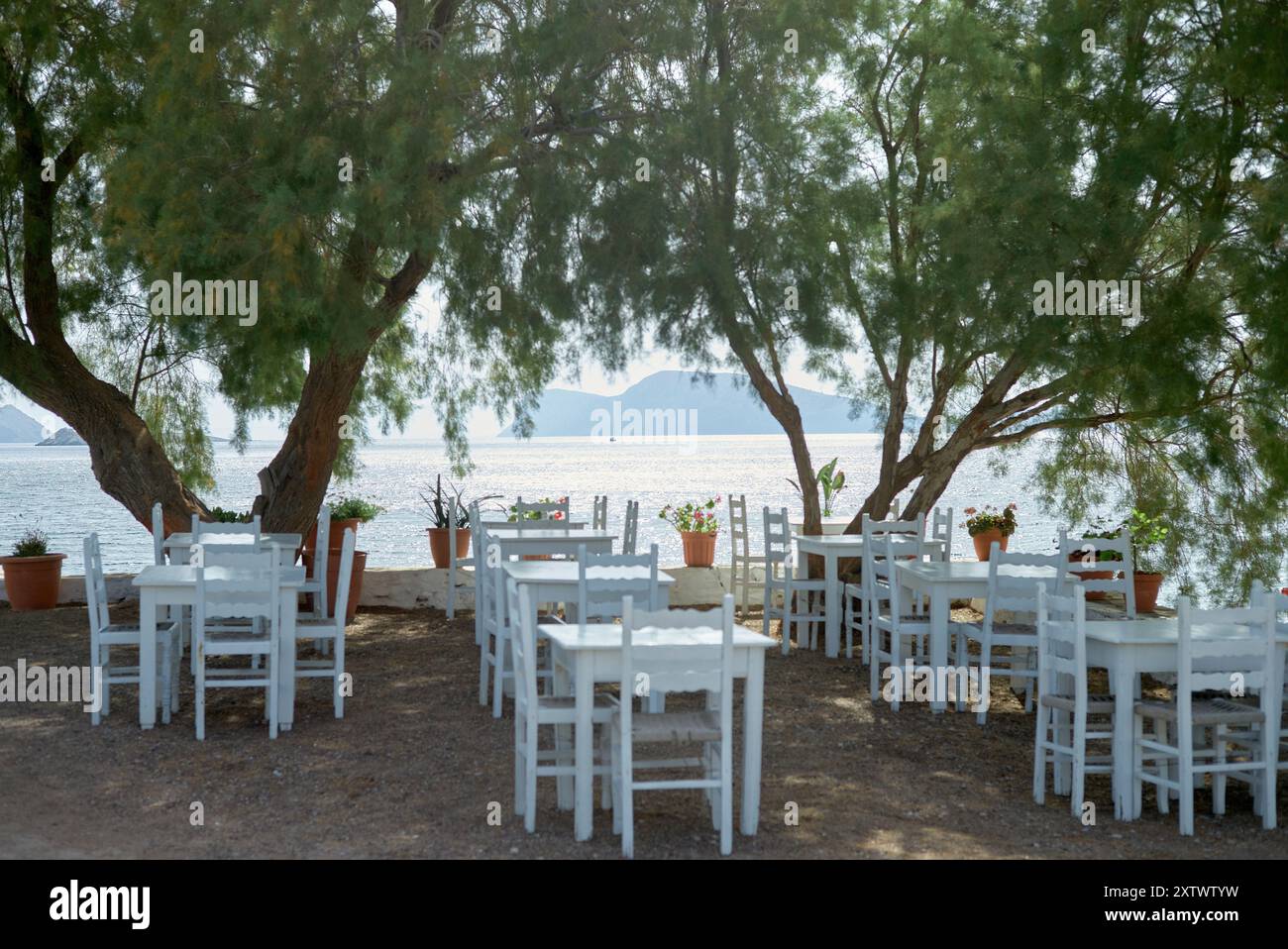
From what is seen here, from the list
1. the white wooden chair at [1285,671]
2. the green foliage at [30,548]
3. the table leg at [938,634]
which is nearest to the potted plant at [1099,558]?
the table leg at [938,634]

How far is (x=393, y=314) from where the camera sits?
8984 millimetres

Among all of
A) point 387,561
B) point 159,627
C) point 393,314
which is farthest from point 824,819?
point 387,561

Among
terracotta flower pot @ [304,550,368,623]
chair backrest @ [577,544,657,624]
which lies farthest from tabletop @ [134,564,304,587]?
terracotta flower pot @ [304,550,368,623]

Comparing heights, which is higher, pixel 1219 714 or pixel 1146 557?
pixel 1146 557

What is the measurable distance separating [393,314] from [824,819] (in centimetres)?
545

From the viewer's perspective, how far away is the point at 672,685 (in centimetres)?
433

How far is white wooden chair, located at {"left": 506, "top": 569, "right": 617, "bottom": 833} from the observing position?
14.8 feet

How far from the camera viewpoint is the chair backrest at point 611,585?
5.78m

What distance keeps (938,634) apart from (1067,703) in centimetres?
185

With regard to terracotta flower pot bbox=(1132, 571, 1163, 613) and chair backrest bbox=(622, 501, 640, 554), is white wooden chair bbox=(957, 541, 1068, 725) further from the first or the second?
chair backrest bbox=(622, 501, 640, 554)

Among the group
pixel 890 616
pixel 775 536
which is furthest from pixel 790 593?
pixel 890 616

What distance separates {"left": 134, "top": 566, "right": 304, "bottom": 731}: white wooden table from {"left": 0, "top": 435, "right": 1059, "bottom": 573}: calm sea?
Answer: 5.14m

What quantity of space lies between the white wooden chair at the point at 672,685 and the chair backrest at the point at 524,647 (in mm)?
326

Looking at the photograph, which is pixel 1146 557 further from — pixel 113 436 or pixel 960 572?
pixel 113 436
